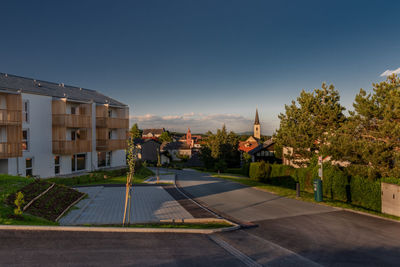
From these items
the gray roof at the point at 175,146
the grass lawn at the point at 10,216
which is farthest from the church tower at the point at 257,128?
the grass lawn at the point at 10,216

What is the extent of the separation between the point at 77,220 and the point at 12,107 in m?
13.4

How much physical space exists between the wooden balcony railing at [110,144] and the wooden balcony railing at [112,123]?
157cm

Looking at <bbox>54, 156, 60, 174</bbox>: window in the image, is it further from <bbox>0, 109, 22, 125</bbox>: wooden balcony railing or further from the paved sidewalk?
the paved sidewalk

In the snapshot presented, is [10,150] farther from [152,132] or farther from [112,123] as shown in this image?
[152,132]

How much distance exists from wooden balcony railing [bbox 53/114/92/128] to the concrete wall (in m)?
23.5

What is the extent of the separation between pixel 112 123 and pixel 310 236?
76.9ft

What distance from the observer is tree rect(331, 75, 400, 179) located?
1329cm

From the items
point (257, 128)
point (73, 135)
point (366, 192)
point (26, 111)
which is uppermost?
point (257, 128)

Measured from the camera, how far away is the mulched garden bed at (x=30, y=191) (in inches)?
391

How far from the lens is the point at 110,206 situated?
40.8 ft

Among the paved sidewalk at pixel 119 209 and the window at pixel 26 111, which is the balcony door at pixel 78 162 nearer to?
the window at pixel 26 111

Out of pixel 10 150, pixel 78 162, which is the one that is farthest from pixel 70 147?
pixel 10 150

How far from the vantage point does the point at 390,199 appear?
1312 cm

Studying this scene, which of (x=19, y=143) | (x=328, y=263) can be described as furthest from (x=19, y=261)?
(x=19, y=143)
